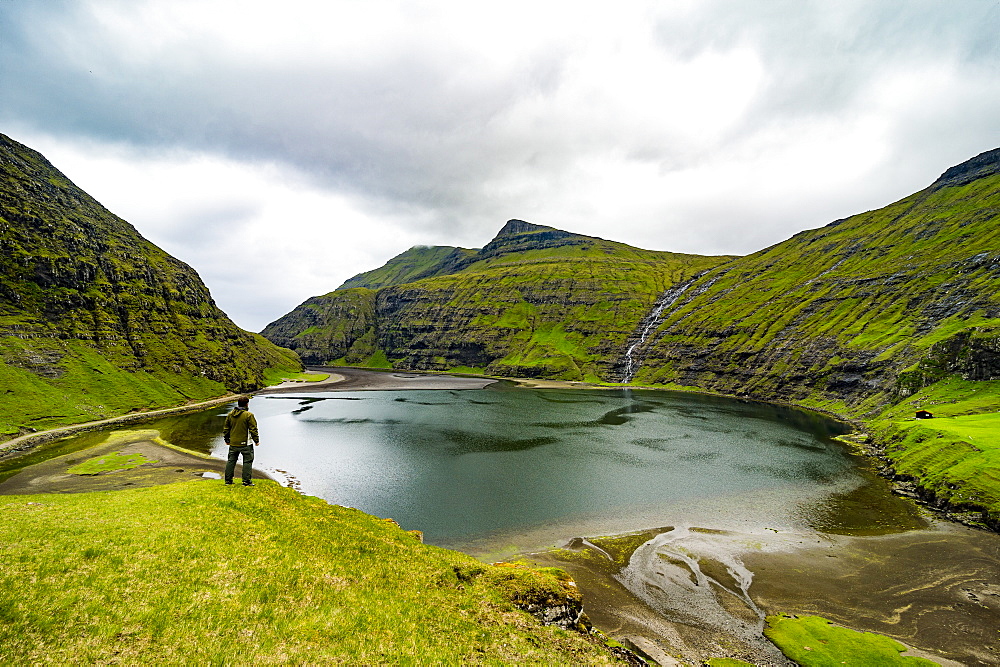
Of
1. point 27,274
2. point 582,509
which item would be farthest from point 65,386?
point 582,509

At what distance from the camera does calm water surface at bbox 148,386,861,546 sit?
5597cm

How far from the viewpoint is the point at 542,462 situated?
78.3m

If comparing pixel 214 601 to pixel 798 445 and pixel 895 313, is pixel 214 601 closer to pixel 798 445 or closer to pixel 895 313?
pixel 798 445

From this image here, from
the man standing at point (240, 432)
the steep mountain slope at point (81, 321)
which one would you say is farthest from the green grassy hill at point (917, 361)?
the steep mountain slope at point (81, 321)

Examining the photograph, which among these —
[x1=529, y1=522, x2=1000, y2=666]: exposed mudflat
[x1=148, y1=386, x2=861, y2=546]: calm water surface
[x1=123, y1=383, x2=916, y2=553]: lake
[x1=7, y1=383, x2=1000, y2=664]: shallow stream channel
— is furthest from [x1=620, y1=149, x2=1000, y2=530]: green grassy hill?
[x1=529, y1=522, x2=1000, y2=666]: exposed mudflat

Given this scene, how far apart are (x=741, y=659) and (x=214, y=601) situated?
32.2 meters

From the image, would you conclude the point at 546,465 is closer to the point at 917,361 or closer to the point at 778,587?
the point at 778,587

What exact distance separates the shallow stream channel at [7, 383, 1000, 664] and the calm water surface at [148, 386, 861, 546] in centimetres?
44

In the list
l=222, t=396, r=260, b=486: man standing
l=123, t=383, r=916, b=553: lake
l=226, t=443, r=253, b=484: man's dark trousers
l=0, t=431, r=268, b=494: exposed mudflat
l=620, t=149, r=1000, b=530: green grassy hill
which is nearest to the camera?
l=226, t=443, r=253, b=484: man's dark trousers

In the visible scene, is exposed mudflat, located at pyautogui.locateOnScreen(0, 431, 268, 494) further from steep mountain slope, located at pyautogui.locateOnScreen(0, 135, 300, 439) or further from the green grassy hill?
the green grassy hill

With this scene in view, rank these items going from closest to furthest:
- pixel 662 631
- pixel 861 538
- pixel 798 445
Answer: pixel 662 631 → pixel 861 538 → pixel 798 445

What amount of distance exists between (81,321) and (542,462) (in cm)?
15950

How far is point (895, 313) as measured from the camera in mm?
155125

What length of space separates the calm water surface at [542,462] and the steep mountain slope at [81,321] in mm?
28168
